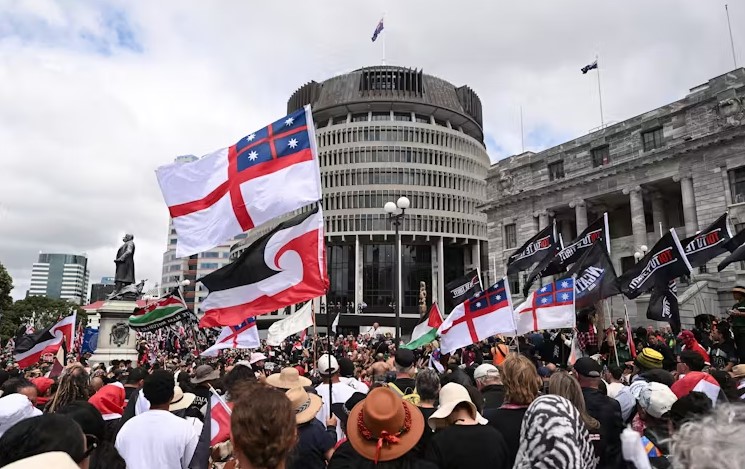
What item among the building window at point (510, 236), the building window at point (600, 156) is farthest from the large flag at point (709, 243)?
the building window at point (510, 236)

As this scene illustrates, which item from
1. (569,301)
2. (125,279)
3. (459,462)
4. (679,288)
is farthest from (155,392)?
(679,288)

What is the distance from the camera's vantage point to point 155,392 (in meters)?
4.50

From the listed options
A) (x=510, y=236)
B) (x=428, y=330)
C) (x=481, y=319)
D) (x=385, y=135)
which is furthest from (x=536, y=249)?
(x=385, y=135)

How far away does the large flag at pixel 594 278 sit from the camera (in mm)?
12688

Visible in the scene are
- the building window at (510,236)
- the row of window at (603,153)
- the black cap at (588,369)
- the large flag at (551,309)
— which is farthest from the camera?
the building window at (510,236)

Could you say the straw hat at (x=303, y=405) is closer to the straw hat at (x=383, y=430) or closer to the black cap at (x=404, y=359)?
the straw hat at (x=383, y=430)

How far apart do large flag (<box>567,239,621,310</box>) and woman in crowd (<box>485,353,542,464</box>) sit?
9.41 m

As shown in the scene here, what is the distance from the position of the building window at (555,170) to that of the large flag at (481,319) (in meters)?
38.7

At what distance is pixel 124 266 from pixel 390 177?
52.4 m

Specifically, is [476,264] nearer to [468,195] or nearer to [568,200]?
[468,195]

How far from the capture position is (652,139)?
1572 inches

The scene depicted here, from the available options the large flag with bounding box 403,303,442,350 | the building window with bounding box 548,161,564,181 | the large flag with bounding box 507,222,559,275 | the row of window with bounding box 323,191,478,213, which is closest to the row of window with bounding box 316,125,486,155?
the row of window with bounding box 323,191,478,213

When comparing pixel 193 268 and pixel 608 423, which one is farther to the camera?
pixel 193 268

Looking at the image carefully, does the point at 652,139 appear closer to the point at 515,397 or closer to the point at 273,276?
the point at 273,276
